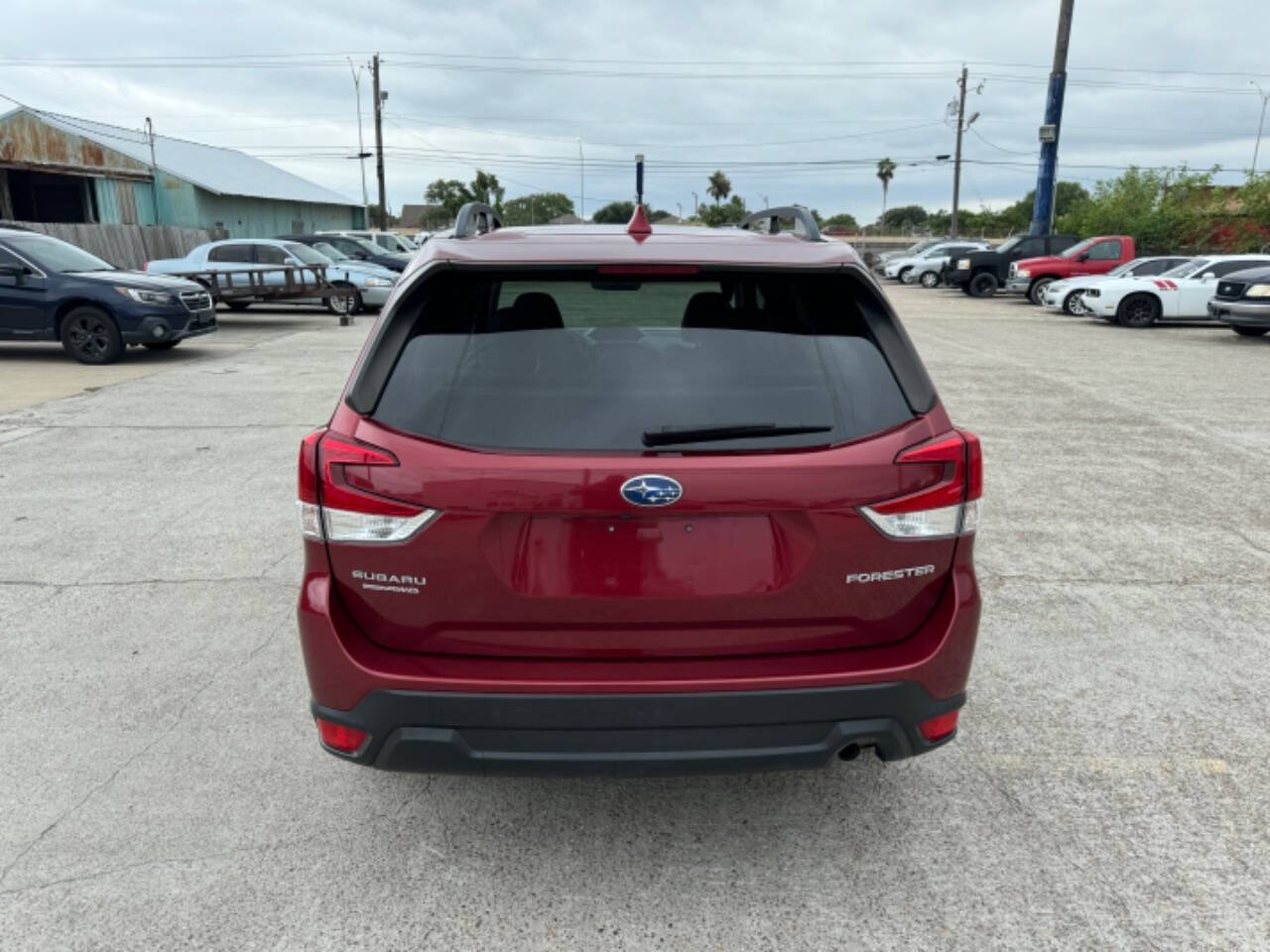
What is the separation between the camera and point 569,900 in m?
2.58

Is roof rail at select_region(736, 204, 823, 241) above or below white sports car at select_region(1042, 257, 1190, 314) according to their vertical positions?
above

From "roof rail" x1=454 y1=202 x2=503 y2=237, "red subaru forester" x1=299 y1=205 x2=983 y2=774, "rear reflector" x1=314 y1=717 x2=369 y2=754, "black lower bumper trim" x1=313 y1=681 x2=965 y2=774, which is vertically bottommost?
"rear reflector" x1=314 y1=717 x2=369 y2=754

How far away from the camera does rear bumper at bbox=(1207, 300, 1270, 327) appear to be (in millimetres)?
15773

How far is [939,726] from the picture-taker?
255cm

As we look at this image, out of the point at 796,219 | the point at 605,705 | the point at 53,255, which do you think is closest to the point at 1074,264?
the point at 53,255

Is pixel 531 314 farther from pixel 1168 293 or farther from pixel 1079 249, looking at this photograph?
pixel 1079 249

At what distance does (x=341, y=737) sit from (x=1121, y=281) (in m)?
20.7

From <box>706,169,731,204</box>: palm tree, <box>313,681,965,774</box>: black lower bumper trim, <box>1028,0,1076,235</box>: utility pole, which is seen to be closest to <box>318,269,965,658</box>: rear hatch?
<box>313,681,965,774</box>: black lower bumper trim

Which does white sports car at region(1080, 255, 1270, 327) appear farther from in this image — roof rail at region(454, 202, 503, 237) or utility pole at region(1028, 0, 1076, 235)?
roof rail at region(454, 202, 503, 237)

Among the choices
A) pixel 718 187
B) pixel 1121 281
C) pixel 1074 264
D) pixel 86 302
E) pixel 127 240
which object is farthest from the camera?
pixel 718 187

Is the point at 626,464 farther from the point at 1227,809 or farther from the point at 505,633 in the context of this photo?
the point at 1227,809

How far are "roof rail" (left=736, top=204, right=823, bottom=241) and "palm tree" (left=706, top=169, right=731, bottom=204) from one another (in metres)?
115

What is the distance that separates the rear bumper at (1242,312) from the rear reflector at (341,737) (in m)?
17.8

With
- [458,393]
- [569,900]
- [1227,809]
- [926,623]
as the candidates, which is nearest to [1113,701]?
[1227,809]
